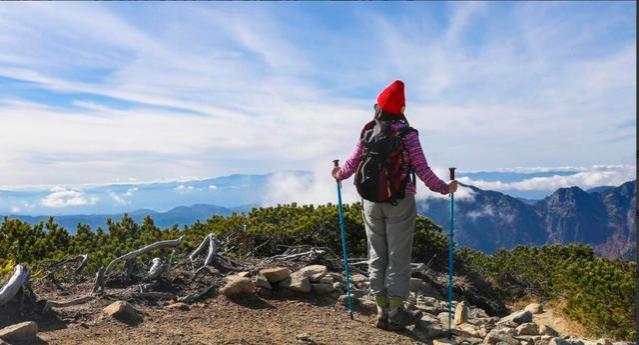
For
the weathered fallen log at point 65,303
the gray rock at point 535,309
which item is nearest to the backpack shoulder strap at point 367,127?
the weathered fallen log at point 65,303

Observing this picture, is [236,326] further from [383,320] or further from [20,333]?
[20,333]

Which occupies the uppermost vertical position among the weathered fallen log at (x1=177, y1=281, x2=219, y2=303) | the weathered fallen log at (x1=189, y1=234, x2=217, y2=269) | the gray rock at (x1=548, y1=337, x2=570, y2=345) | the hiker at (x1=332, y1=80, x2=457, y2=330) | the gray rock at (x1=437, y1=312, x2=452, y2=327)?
the hiker at (x1=332, y1=80, x2=457, y2=330)

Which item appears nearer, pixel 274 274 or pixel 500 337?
pixel 500 337

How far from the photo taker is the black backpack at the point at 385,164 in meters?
5.83

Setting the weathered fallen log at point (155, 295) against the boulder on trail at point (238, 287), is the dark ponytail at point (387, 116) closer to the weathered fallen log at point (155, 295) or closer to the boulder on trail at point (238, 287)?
Result: the boulder on trail at point (238, 287)

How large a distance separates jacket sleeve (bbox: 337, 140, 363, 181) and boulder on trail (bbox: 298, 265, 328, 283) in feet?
5.63

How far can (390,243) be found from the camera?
6.12 meters

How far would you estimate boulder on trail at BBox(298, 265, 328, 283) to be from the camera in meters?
7.63

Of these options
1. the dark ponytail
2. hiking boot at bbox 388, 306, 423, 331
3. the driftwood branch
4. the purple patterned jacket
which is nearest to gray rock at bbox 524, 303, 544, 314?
hiking boot at bbox 388, 306, 423, 331

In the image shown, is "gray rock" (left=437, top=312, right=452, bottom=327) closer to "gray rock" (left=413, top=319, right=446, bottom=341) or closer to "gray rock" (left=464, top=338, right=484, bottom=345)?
"gray rock" (left=413, top=319, right=446, bottom=341)

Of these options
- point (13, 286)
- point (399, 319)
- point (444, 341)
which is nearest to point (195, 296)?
point (13, 286)

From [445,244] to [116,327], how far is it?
874cm

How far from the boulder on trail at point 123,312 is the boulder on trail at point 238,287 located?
118 cm

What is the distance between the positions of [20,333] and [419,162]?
14.0ft
